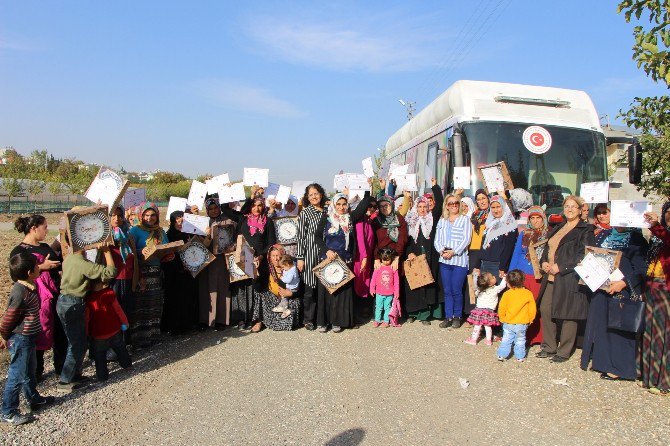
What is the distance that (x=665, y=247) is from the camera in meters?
4.79

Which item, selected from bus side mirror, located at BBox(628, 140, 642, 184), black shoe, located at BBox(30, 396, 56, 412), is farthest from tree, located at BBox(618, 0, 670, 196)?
black shoe, located at BBox(30, 396, 56, 412)

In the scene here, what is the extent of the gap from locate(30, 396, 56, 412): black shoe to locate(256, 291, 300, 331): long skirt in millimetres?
2877

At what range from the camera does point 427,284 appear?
7074 millimetres

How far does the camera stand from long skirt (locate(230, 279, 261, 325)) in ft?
23.2

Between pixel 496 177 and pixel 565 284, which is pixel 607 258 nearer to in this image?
pixel 565 284

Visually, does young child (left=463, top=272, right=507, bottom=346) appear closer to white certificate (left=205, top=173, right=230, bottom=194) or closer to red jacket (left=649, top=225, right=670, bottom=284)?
red jacket (left=649, top=225, right=670, bottom=284)

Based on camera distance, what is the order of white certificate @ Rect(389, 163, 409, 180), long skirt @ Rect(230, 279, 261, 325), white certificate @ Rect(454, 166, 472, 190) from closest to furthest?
long skirt @ Rect(230, 279, 261, 325) → white certificate @ Rect(454, 166, 472, 190) → white certificate @ Rect(389, 163, 409, 180)

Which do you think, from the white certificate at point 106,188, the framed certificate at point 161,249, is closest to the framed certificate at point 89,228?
the white certificate at point 106,188

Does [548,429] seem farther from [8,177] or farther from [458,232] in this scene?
[8,177]

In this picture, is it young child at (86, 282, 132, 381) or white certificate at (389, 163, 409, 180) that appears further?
white certificate at (389, 163, 409, 180)

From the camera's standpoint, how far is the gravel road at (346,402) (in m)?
3.97

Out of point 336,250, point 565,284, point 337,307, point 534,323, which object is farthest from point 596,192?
point 337,307

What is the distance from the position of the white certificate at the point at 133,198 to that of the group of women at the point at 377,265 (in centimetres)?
→ 53

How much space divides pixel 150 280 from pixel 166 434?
262 centimetres
